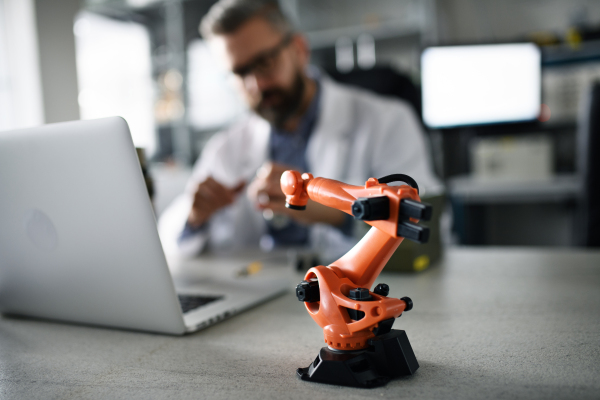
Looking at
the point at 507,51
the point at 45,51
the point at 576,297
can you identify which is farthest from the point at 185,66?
the point at 576,297

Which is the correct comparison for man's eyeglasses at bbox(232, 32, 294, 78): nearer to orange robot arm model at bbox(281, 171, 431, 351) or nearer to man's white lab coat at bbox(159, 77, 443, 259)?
man's white lab coat at bbox(159, 77, 443, 259)

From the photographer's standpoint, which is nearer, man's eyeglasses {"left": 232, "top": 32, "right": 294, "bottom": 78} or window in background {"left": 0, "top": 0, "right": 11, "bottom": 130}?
man's eyeglasses {"left": 232, "top": 32, "right": 294, "bottom": 78}

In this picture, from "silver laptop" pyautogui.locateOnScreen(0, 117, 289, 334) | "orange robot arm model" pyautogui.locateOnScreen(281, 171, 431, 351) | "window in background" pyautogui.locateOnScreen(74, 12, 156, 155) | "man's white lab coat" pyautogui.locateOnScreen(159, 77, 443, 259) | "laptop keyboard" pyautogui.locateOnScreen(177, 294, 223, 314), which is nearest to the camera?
"orange robot arm model" pyautogui.locateOnScreen(281, 171, 431, 351)

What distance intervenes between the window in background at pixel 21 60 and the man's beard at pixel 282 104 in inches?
32.1

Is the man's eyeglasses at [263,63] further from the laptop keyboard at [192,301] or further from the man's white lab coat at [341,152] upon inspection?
the laptop keyboard at [192,301]

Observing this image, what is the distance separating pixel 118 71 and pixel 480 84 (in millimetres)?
2389

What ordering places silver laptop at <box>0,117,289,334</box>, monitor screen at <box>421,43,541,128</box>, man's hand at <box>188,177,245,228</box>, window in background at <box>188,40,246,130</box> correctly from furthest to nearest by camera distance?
window in background at <box>188,40,246,130</box> < monitor screen at <box>421,43,541,128</box> < man's hand at <box>188,177,245,228</box> < silver laptop at <box>0,117,289,334</box>

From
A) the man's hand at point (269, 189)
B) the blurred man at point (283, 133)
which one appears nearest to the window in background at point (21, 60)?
the blurred man at point (283, 133)

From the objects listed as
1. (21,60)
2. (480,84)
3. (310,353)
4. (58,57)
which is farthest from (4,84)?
(480,84)

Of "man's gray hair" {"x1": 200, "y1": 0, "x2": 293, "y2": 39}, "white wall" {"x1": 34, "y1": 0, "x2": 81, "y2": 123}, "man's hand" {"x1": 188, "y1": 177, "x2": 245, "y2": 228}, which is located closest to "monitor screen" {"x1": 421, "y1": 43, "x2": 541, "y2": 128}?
"man's gray hair" {"x1": 200, "y1": 0, "x2": 293, "y2": 39}

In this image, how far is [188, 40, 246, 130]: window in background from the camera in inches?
129

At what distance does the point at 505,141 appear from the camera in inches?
95.9

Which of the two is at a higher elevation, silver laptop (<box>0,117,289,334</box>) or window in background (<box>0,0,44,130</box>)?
window in background (<box>0,0,44,130</box>)

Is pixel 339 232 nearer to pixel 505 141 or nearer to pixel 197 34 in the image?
pixel 505 141
